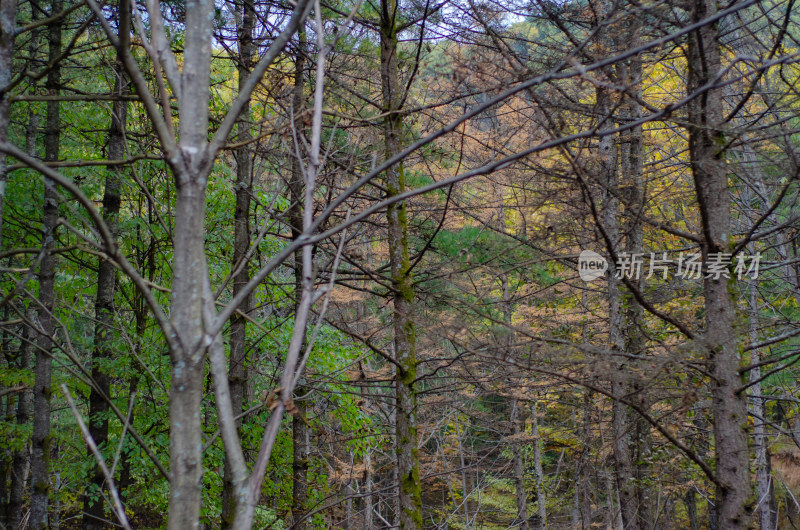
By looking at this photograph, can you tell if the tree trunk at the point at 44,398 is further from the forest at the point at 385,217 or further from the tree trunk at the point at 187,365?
the tree trunk at the point at 187,365

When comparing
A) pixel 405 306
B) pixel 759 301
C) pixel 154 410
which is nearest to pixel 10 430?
pixel 154 410

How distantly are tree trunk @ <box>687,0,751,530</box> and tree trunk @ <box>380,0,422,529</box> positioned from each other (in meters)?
2.40

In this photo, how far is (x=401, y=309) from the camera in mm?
5141

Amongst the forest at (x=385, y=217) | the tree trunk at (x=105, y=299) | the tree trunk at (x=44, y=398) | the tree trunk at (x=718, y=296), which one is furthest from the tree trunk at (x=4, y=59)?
the tree trunk at (x=105, y=299)

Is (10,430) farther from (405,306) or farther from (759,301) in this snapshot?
(759,301)

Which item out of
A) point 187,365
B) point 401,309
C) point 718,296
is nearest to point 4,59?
point 187,365

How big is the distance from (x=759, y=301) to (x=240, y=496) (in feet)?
53.6

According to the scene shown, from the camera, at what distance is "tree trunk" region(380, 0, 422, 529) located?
191 inches

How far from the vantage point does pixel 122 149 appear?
7633 millimetres

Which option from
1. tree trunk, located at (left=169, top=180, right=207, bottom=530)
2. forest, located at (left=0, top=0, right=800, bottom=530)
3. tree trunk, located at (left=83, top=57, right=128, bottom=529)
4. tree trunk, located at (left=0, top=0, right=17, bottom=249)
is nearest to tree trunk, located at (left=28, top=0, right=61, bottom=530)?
forest, located at (left=0, top=0, right=800, bottom=530)

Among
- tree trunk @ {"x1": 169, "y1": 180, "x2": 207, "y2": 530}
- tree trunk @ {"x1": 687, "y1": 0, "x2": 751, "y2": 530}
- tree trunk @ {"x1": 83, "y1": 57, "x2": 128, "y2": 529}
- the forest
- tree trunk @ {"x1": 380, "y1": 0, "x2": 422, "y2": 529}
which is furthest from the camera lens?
tree trunk @ {"x1": 83, "y1": 57, "x2": 128, "y2": 529}

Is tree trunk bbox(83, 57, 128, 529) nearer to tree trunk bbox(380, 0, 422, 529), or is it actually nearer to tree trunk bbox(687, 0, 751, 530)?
tree trunk bbox(380, 0, 422, 529)

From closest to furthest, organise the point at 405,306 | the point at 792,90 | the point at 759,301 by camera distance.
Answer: the point at 792,90
the point at 405,306
the point at 759,301

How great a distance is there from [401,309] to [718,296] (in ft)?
8.64
